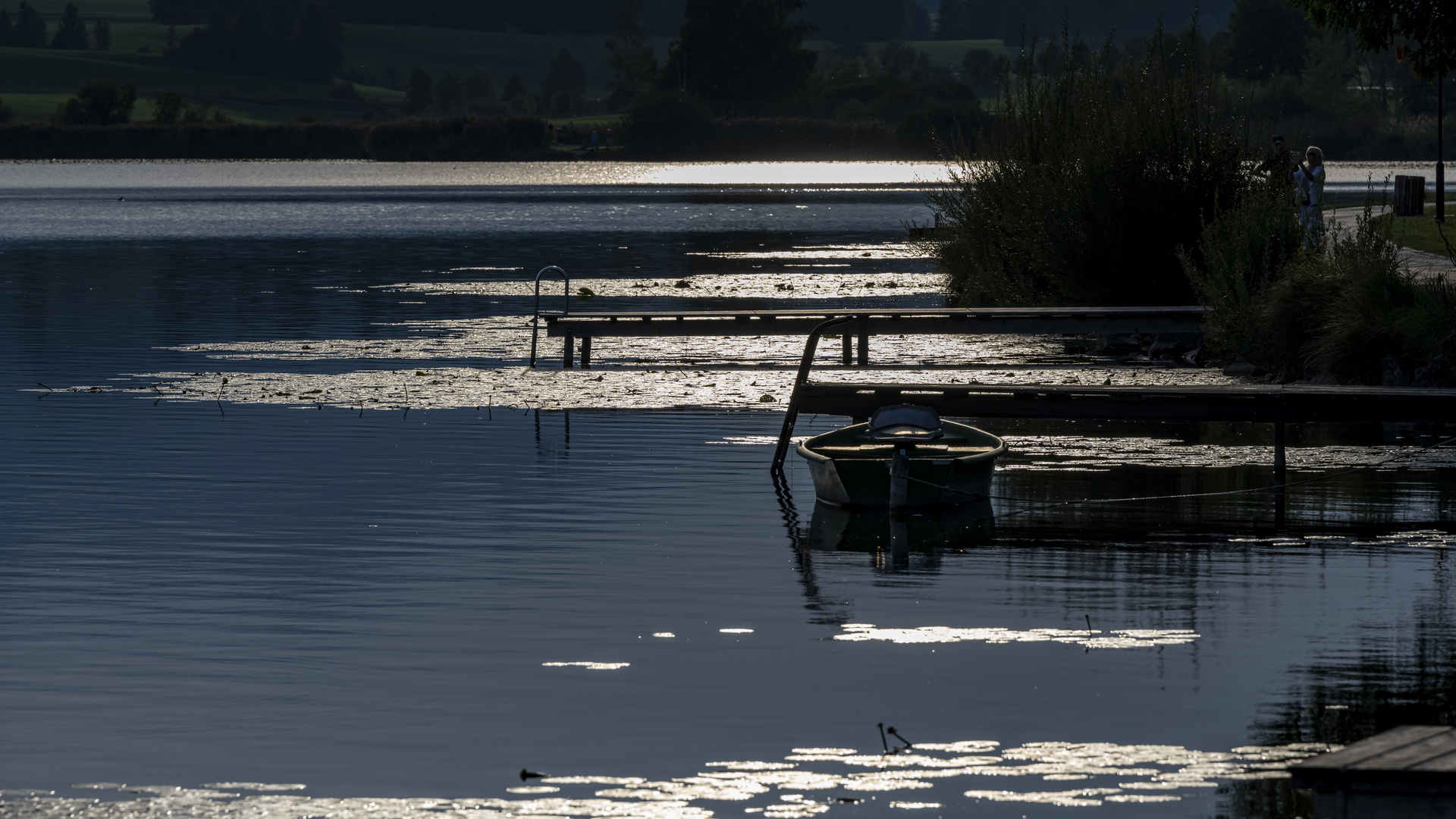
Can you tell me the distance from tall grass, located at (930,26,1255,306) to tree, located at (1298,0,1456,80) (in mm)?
3877

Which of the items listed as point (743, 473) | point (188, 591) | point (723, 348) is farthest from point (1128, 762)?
point (723, 348)

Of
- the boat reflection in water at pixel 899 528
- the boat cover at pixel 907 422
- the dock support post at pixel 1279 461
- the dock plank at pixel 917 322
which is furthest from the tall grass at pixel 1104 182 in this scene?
the boat reflection in water at pixel 899 528

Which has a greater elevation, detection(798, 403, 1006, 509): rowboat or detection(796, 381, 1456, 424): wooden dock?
detection(796, 381, 1456, 424): wooden dock

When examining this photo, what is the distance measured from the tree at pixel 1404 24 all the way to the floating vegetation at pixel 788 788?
16963 mm

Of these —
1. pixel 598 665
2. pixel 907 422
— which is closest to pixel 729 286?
pixel 907 422

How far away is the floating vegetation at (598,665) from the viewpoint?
1166 cm

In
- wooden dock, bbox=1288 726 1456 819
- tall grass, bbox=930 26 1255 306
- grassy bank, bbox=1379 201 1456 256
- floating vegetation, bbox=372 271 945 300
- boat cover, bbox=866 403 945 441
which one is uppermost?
tall grass, bbox=930 26 1255 306

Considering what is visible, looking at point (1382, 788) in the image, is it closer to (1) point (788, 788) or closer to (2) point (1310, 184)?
(1) point (788, 788)

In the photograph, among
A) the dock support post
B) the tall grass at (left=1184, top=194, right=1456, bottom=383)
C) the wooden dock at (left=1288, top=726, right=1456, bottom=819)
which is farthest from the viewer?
Result: the tall grass at (left=1184, top=194, right=1456, bottom=383)

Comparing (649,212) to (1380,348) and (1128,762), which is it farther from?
(1128,762)

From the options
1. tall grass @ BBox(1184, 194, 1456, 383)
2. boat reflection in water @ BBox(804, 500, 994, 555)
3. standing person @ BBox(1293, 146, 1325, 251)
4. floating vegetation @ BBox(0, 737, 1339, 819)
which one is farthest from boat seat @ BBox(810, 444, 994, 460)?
standing person @ BBox(1293, 146, 1325, 251)

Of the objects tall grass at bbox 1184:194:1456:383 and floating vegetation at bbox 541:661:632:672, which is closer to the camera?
floating vegetation at bbox 541:661:632:672

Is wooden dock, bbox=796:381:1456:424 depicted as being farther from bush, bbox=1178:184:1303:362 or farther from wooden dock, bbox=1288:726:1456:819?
wooden dock, bbox=1288:726:1456:819

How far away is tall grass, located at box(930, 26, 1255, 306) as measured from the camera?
99.4 ft
